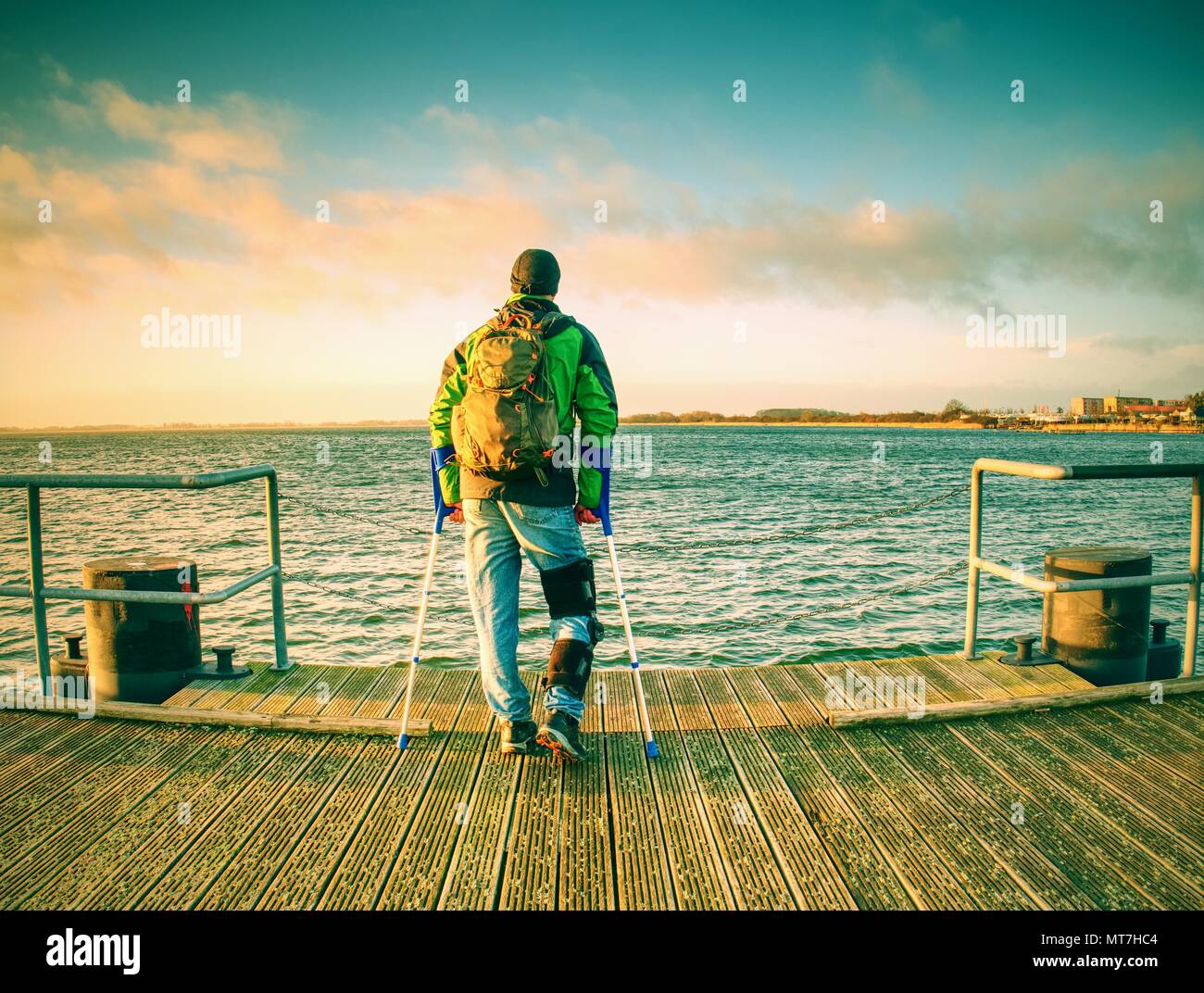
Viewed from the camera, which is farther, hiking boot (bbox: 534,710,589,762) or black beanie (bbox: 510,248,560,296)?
black beanie (bbox: 510,248,560,296)

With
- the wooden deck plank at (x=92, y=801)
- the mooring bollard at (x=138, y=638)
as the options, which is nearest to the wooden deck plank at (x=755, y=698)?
the wooden deck plank at (x=92, y=801)

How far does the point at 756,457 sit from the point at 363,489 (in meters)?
45.7

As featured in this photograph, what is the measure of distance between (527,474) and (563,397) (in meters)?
0.38

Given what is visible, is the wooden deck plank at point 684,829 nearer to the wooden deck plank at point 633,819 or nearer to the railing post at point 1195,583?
the wooden deck plank at point 633,819

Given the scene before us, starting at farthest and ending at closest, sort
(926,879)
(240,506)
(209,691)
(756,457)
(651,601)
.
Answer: (756,457) < (240,506) < (651,601) < (209,691) < (926,879)

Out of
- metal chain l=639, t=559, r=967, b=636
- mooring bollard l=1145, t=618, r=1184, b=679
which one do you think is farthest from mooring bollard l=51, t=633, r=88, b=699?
mooring bollard l=1145, t=618, r=1184, b=679

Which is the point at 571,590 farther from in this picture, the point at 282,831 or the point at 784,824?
the point at 282,831

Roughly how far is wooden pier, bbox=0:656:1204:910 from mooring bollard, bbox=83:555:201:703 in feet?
1.52

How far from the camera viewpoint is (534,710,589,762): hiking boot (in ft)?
11.8

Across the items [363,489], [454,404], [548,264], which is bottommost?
[363,489]

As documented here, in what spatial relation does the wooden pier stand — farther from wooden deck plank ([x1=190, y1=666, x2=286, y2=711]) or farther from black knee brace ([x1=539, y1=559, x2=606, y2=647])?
black knee brace ([x1=539, y1=559, x2=606, y2=647])

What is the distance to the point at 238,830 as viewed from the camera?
10.1ft

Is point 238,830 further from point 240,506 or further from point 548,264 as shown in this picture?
point 240,506
